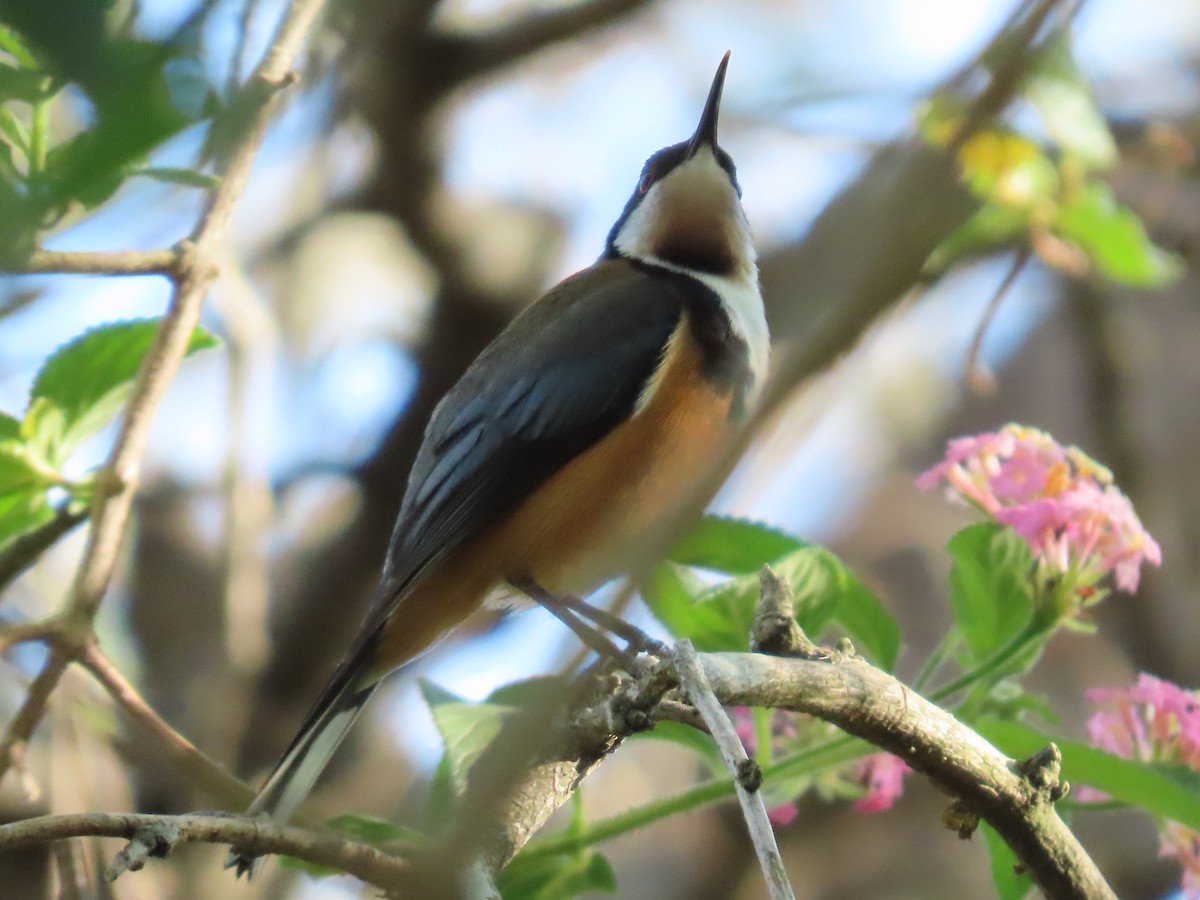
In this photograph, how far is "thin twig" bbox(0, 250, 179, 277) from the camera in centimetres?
179

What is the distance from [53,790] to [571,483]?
1324 mm

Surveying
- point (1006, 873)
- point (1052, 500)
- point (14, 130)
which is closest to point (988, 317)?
point (1052, 500)

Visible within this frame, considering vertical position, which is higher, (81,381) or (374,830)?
(81,381)

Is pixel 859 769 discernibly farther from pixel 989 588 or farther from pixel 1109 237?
pixel 1109 237

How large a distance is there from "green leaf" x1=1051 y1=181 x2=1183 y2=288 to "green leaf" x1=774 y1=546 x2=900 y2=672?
1.27 metres

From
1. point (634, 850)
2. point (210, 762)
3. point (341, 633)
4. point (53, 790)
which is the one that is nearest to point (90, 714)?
point (53, 790)

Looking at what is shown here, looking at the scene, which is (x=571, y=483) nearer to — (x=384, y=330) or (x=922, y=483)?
(x=922, y=483)

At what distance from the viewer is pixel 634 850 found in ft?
22.5

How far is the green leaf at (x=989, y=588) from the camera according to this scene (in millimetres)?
2227

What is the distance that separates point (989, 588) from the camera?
2254 millimetres

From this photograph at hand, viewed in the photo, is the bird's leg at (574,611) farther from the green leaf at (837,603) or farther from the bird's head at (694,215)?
the bird's head at (694,215)

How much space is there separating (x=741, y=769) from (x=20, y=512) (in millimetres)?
1554

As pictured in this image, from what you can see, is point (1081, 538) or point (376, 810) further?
point (376, 810)

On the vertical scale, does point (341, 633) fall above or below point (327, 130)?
below
